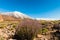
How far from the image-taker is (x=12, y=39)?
448 inches

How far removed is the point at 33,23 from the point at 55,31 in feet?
9.73

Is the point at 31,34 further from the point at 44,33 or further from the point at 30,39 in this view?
the point at 44,33

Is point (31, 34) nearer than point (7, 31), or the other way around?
point (31, 34)

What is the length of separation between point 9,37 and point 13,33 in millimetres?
771

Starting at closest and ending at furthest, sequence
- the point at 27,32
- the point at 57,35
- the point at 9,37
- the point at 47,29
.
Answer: the point at 27,32 → the point at 9,37 → the point at 57,35 → the point at 47,29

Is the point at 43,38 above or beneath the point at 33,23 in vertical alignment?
beneath

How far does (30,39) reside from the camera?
11.4 meters

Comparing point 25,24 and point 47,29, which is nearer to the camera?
point 25,24

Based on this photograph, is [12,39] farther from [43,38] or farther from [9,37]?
[43,38]

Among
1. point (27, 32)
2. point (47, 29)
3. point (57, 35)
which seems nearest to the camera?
point (27, 32)

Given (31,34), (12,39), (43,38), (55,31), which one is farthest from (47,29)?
(12,39)

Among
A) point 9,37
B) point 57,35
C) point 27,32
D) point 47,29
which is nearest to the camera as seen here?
point 27,32

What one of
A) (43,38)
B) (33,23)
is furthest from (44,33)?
(33,23)

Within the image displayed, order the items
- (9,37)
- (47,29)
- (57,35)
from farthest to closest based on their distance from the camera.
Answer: (47,29) → (57,35) → (9,37)
